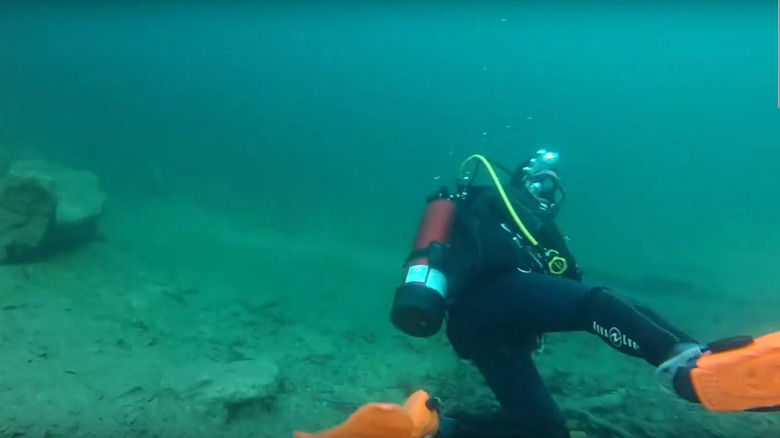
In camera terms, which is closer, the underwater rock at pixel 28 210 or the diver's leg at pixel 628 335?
the diver's leg at pixel 628 335

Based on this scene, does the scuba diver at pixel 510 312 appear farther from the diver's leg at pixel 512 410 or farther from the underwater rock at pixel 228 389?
the underwater rock at pixel 228 389

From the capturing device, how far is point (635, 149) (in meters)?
108

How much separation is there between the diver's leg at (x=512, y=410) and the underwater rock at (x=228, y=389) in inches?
82.7

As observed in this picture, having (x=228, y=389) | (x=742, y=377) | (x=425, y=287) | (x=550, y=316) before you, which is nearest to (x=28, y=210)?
(x=228, y=389)

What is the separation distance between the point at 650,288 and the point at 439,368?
944 cm

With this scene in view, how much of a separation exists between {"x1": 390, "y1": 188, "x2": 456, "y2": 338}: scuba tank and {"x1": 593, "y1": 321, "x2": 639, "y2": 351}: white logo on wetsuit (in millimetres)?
1027

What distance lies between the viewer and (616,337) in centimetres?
296

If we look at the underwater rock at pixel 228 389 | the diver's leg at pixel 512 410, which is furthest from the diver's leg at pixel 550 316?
the underwater rock at pixel 228 389

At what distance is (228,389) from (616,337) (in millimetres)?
3457

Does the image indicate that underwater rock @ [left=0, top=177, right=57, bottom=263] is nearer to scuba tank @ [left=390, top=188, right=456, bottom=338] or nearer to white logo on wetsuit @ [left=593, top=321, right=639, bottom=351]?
scuba tank @ [left=390, top=188, right=456, bottom=338]

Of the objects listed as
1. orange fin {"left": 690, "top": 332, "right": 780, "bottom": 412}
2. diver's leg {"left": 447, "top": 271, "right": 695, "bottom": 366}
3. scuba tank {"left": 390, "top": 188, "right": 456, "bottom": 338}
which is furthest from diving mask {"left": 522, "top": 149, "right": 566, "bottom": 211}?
orange fin {"left": 690, "top": 332, "right": 780, "bottom": 412}

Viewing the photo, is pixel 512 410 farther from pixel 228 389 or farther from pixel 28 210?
pixel 28 210

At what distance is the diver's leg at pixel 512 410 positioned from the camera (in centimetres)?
365

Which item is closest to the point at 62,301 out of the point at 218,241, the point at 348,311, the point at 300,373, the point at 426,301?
the point at 300,373
